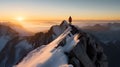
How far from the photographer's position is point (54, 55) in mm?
29734

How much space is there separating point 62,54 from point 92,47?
8280 millimetres

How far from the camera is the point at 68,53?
29.2 m

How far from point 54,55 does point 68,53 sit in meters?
1.45

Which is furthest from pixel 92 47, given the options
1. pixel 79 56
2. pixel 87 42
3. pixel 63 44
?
pixel 79 56

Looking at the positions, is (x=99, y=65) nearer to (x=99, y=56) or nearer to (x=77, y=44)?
(x=99, y=56)

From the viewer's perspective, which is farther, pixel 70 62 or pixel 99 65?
pixel 99 65

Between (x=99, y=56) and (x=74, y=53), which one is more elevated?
(x=74, y=53)

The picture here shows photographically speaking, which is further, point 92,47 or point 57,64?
point 92,47

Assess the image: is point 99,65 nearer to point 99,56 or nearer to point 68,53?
point 99,56

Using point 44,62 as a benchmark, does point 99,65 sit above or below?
below

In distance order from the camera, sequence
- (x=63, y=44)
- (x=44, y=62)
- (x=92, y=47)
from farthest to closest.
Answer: (x=92, y=47)
(x=63, y=44)
(x=44, y=62)

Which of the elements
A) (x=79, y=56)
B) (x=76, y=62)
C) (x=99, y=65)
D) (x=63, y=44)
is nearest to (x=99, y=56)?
(x=99, y=65)

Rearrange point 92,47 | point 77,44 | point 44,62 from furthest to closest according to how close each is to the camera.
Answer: point 92,47 < point 77,44 < point 44,62

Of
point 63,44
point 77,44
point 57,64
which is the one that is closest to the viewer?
point 57,64
